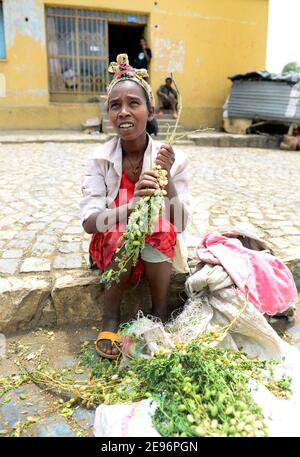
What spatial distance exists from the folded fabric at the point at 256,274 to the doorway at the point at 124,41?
1293cm

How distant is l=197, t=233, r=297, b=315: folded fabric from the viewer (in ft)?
7.37

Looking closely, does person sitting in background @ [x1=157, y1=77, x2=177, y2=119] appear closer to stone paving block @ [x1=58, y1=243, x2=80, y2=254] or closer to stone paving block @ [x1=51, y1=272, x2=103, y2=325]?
stone paving block @ [x1=58, y1=243, x2=80, y2=254]

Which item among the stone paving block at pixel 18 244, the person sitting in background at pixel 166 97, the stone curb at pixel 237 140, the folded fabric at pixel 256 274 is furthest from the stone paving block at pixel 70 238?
the person sitting in background at pixel 166 97

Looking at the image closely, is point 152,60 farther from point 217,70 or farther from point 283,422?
point 283,422

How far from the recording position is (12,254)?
9.61ft

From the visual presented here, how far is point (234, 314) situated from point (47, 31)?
11100mm

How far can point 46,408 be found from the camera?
1.81 metres

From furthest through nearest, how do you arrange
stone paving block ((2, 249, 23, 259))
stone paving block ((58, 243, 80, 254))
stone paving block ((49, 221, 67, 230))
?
stone paving block ((49, 221, 67, 230)) < stone paving block ((58, 243, 80, 254)) < stone paving block ((2, 249, 23, 259))

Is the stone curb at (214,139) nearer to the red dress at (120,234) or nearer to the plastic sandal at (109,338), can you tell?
the red dress at (120,234)

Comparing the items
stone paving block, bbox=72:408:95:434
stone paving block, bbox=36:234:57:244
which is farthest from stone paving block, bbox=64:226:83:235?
stone paving block, bbox=72:408:95:434

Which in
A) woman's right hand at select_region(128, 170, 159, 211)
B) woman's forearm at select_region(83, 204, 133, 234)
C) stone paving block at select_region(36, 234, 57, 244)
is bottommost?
stone paving block at select_region(36, 234, 57, 244)

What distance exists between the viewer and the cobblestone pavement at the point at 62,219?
71.2 inches

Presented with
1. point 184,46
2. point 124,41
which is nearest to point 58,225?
point 184,46

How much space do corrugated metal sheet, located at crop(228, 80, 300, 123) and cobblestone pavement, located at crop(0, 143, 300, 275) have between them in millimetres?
2933
